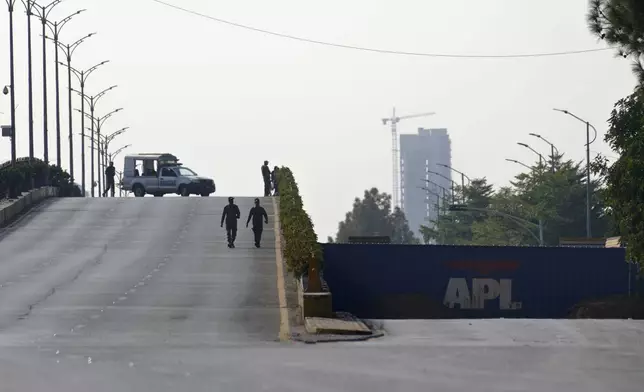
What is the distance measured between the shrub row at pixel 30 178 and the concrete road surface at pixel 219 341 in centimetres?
1877

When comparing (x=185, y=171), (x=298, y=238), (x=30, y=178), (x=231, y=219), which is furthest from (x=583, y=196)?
(x=298, y=238)

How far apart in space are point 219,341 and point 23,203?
4778 centimetres

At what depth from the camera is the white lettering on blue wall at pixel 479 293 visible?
56.4 metres

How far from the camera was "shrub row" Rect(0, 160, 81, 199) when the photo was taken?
74812 millimetres

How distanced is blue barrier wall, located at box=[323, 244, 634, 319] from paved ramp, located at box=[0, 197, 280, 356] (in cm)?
379

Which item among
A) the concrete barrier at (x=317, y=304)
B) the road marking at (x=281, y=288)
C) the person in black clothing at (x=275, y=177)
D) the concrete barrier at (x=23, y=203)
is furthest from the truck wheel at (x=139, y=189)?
the concrete barrier at (x=317, y=304)

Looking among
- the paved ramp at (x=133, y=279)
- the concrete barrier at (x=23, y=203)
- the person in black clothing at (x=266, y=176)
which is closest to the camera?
the paved ramp at (x=133, y=279)

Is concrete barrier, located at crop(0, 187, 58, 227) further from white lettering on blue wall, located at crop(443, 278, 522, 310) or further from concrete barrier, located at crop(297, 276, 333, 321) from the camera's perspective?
concrete barrier, located at crop(297, 276, 333, 321)

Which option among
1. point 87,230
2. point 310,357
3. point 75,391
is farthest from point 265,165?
point 75,391

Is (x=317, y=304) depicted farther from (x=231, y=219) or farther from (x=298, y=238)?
(x=231, y=219)

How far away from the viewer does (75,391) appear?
19266 millimetres

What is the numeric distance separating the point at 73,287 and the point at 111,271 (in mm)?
5448

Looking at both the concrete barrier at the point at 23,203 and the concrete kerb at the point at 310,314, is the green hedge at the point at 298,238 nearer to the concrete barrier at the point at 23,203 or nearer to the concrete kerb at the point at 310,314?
the concrete kerb at the point at 310,314

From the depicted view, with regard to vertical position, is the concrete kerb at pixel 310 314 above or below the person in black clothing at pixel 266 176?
below
